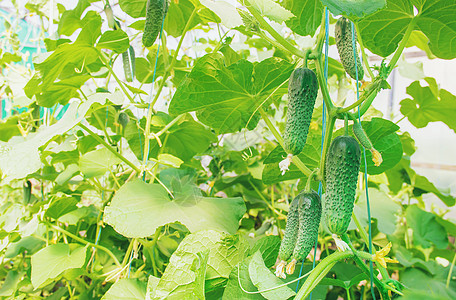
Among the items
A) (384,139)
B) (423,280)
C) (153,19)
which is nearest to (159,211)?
(153,19)

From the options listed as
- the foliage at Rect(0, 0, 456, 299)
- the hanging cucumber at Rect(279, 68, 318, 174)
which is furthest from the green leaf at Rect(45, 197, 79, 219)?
the hanging cucumber at Rect(279, 68, 318, 174)

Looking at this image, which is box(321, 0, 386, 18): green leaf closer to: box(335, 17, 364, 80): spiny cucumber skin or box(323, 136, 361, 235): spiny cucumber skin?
box(335, 17, 364, 80): spiny cucumber skin

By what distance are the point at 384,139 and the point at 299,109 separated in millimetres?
417

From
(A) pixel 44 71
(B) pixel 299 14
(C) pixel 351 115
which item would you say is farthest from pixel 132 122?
(C) pixel 351 115

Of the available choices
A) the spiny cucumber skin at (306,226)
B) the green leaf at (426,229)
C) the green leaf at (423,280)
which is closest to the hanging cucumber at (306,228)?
the spiny cucumber skin at (306,226)

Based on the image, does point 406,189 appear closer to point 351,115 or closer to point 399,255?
point 399,255

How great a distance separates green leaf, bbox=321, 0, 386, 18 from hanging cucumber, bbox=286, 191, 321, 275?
10.6 inches

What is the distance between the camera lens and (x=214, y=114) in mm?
944

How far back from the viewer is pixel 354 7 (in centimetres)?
50

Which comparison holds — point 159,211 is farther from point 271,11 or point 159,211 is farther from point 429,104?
point 429,104

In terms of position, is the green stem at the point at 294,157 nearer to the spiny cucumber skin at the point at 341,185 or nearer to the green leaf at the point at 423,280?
the spiny cucumber skin at the point at 341,185

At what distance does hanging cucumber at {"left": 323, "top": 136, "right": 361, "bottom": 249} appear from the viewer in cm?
47

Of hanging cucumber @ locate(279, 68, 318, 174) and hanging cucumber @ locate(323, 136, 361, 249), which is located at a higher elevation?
hanging cucumber @ locate(279, 68, 318, 174)

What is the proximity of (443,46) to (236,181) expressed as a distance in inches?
31.4
